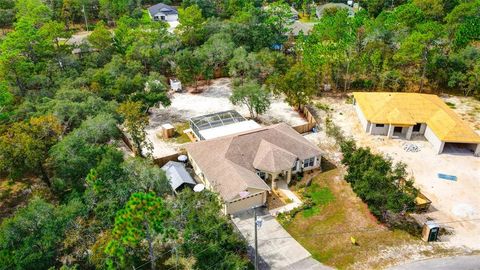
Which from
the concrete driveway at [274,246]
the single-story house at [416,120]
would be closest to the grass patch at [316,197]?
the concrete driveway at [274,246]

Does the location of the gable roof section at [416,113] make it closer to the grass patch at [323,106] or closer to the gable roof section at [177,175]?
the grass patch at [323,106]

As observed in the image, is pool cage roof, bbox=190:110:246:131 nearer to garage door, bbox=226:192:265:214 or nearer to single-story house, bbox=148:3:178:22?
garage door, bbox=226:192:265:214

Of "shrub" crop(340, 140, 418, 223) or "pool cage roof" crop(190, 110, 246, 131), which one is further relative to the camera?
"pool cage roof" crop(190, 110, 246, 131)

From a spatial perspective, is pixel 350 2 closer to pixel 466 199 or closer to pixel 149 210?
pixel 466 199

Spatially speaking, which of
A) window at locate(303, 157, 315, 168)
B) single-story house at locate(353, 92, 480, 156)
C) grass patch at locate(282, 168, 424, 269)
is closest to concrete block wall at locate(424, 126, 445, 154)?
single-story house at locate(353, 92, 480, 156)

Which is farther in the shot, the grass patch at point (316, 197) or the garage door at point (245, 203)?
the grass patch at point (316, 197)

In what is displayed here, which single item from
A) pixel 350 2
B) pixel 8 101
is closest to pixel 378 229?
pixel 8 101
